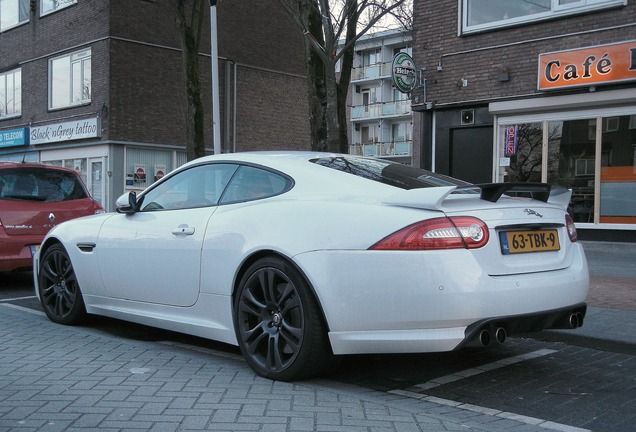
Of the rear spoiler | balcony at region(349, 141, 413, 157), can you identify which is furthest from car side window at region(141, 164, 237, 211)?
balcony at region(349, 141, 413, 157)

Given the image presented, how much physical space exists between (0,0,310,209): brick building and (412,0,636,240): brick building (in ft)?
30.1

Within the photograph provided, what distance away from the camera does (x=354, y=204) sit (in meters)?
4.00

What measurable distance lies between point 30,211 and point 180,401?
514 centimetres

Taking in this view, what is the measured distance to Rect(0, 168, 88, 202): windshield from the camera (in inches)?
321

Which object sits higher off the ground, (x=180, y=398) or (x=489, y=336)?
(x=489, y=336)

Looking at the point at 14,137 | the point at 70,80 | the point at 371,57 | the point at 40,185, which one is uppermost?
the point at 371,57

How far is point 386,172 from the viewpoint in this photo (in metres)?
4.55

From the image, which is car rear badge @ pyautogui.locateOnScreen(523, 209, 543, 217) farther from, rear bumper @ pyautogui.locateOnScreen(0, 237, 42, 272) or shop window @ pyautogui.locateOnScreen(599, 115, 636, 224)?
shop window @ pyautogui.locateOnScreen(599, 115, 636, 224)

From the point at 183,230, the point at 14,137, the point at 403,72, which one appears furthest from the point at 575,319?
the point at 14,137

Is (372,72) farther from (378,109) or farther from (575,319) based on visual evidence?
(575,319)

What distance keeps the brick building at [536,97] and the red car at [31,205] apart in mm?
6944

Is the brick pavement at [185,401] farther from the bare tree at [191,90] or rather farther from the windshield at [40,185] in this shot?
the bare tree at [191,90]

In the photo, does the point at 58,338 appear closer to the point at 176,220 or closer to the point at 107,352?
the point at 107,352

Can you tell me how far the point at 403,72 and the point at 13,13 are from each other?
65.5 feet
